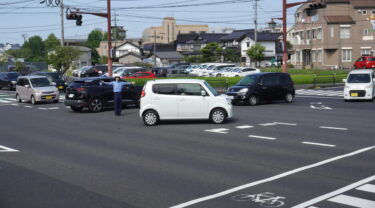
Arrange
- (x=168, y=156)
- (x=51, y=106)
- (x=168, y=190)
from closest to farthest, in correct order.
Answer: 1. (x=168, y=190)
2. (x=168, y=156)
3. (x=51, y=106)

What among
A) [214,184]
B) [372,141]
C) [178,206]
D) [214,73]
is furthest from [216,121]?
[214,73]

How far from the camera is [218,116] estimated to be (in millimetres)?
17828

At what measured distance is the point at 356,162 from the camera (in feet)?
35.5

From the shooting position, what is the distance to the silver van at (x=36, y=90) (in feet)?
95.1

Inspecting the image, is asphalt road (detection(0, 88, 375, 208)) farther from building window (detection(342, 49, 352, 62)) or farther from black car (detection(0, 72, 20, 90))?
building window (detection(342, 49, 352, 62))

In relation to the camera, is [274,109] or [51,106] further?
[51,106]

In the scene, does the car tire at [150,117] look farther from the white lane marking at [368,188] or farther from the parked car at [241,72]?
the parked car at [241,72]

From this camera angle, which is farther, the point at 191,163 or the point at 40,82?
the point at 40,82

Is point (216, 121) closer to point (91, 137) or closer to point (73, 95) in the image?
point (91, 137)

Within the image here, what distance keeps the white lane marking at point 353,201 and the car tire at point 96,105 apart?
1715cm

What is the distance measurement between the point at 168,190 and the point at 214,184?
36.1 inches

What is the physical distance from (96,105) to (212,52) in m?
59.5

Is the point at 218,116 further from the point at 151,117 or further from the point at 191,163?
the point at 191,163

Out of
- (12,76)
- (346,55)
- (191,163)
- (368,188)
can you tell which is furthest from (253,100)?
(346,55)
